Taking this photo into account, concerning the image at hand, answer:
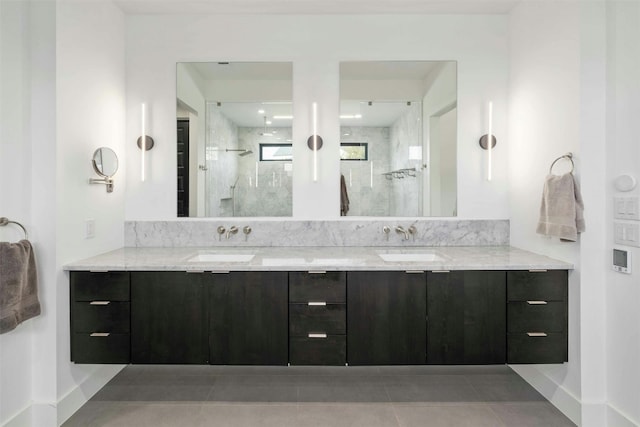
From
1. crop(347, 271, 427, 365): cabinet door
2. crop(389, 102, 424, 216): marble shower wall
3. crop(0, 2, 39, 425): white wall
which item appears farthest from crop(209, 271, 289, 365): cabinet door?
crop(389, 102, 424, 216): marble shower wall

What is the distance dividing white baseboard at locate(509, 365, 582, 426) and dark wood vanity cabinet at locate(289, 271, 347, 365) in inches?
49.6

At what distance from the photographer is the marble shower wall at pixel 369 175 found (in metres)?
2.69

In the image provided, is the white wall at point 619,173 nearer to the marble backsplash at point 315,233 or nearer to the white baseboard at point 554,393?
the white baseboard at point 554,393

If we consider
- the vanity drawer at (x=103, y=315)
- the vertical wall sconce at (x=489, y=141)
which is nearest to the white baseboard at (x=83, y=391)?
the vanity drawer at (x=103, y=315)

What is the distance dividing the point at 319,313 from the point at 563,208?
1.38 m

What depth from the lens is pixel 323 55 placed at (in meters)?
2.71

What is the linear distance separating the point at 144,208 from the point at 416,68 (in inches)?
85.3

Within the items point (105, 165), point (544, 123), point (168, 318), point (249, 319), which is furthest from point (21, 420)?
point (544, 123)

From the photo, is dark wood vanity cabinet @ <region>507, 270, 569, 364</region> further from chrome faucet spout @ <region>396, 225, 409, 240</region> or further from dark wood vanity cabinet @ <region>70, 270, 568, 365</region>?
chrome faucet spout @ <region>396, 225, 409, 240</region>

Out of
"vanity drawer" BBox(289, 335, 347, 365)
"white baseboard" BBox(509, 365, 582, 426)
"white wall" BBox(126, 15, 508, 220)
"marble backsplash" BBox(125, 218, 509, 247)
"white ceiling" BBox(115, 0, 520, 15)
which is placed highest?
"white ceiling" BBox(115, 0, 520, 15)

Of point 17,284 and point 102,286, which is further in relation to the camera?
point 102,286

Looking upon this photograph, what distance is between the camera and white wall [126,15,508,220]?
269cm

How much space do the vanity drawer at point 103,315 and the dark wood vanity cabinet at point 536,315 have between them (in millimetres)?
2038

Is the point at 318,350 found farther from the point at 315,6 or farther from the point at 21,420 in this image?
the point at 315,6
